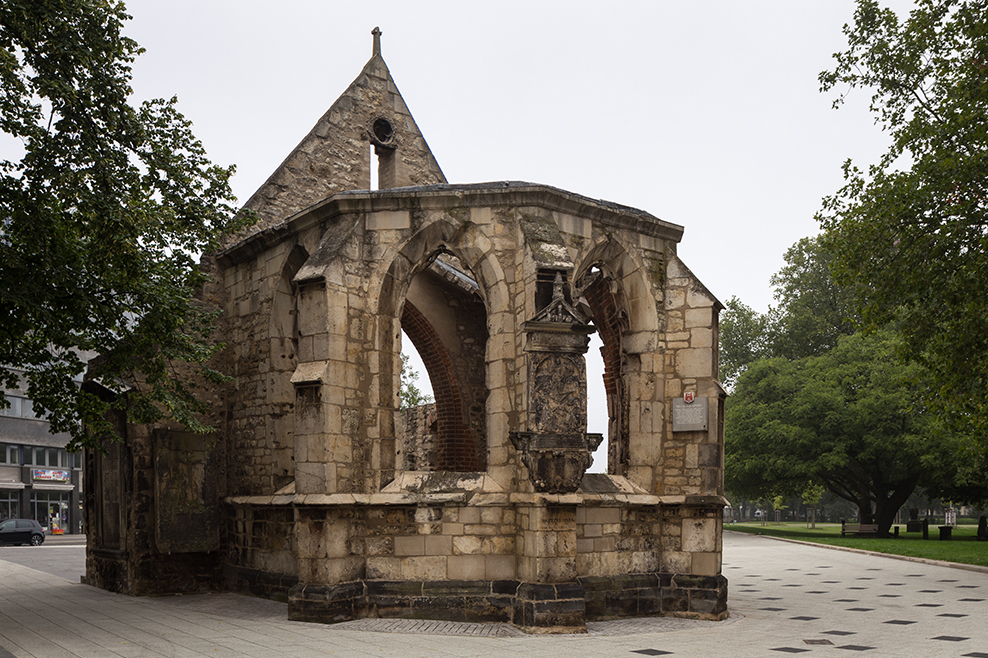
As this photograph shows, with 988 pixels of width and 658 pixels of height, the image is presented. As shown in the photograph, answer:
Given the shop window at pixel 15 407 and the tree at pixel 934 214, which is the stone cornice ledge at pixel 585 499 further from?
the shop window at pixel 15 407

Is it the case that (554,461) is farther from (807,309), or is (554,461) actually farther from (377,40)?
(807,309)

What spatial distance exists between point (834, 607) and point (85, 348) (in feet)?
Answer: 32.6

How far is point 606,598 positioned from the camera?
32.8 feet

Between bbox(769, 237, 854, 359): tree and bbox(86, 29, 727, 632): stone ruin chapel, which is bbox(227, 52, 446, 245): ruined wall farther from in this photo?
bbox(769, 237, 854, 359): tree

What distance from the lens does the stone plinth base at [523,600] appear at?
29.8 feet

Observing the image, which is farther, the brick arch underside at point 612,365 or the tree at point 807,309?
the tree at point 807,309

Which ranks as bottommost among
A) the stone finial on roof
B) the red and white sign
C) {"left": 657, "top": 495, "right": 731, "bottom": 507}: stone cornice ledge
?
the red and white sign

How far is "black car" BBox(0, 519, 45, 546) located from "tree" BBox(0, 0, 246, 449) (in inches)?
840

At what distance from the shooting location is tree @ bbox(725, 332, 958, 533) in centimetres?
2716

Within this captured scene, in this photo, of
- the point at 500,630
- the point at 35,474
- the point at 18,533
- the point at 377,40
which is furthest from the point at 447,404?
the point at 35,474

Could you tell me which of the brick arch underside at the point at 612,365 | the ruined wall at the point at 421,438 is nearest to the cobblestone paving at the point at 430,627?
the brick arch underside at the point at 612,365

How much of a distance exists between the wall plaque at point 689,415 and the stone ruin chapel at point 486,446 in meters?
0.03

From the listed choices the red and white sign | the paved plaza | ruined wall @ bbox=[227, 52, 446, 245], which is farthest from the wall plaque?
the red and white sign

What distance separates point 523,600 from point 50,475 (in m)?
36.0
